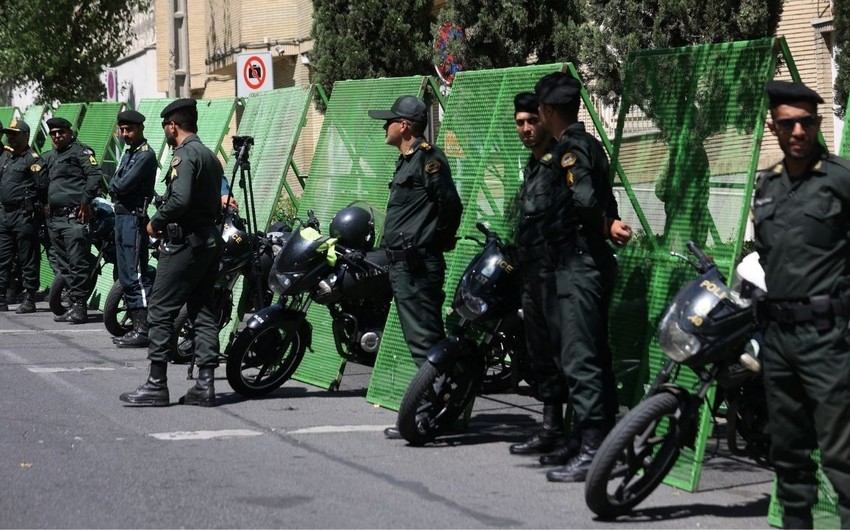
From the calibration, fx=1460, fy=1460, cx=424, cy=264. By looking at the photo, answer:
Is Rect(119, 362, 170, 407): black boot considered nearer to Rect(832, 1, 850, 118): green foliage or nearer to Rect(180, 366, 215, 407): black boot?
Rect(180, 366, 215, 407): black boot

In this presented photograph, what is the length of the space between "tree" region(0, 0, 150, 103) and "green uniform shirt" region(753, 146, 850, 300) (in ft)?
76.5

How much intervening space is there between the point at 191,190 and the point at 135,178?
3.26m

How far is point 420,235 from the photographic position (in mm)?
8703

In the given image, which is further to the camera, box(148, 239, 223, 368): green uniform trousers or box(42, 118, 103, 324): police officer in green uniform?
box(42, 118, 103, 324): police officer in green uniform

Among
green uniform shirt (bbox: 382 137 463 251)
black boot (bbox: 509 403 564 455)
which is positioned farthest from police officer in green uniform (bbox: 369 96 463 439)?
black boot (bbox: 509 403 564 455)

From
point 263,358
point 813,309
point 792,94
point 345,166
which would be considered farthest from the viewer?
point 345,166

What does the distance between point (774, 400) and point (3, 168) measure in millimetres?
12525

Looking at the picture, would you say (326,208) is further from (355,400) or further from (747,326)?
(747,326)

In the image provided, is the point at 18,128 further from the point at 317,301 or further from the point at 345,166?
the point at 317,301

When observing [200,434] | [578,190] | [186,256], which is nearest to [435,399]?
[200,434]

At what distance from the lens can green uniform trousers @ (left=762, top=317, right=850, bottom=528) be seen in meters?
5.59

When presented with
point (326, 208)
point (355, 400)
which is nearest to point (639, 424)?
point (355, 400)

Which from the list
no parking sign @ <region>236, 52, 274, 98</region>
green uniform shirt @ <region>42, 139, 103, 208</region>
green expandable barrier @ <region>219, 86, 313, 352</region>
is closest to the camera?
green expandable barrier @ <region>219, 86, 313, 352</region>

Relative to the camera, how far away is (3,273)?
55.0 ft
